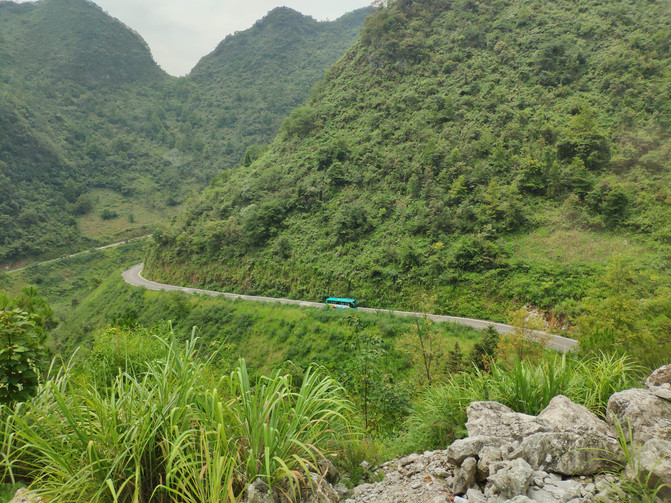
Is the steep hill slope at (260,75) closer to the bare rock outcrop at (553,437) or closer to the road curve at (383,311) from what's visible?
the road curve at (383,311)

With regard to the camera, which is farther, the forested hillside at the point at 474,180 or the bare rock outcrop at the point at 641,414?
the forested hillside at the point at 474,180


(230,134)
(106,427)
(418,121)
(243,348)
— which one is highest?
(230,134)

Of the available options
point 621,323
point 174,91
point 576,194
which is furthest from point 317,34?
point 621,323

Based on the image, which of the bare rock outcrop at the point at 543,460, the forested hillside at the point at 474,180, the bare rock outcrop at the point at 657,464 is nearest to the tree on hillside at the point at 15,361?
the bare rock outcrop at the point at 543,460

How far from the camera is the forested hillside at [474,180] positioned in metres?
19.5

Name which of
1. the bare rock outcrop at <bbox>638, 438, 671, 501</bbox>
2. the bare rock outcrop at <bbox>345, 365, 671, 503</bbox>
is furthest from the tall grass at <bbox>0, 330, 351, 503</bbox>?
the bare rock outcrop at <bbox>638, 438, 671, 501</bbox>

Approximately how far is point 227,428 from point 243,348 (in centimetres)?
2113

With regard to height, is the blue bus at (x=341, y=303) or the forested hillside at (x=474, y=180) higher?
the forested hillside at (x=474, y=180)

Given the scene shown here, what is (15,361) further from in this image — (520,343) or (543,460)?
(520,343)

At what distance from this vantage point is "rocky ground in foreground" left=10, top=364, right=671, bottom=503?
257cm

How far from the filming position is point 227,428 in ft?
9.96

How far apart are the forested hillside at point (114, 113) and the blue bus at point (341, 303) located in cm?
5068

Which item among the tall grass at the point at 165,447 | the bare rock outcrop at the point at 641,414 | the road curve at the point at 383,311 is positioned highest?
the tall grass at the point at 165,447

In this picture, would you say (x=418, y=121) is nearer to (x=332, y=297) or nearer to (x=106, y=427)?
(x=332, y=297)
